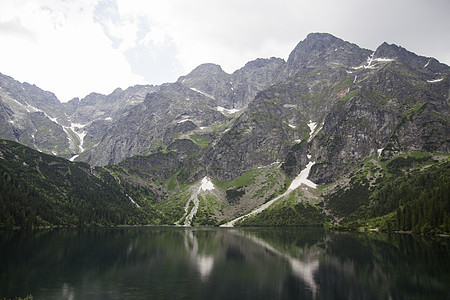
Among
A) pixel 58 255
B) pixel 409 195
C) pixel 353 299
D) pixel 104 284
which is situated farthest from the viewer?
pixel 409 195

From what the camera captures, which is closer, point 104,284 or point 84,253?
point 104,284

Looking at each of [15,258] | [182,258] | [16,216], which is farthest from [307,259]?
[16,216]

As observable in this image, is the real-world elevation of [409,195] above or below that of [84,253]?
above

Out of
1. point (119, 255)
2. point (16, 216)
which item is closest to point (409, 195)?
point (119, 255)

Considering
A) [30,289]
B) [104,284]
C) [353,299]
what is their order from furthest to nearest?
[104,284]
[30,289]
[353,299]

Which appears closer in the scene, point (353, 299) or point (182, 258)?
point (353, 299)

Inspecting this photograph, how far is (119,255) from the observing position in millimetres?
86312

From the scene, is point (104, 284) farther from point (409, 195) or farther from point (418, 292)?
point (409, 195)

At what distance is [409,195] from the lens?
185125 millimetres

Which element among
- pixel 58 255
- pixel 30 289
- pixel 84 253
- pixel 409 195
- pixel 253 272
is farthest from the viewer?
pixel 409 195

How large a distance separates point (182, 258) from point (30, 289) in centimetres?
4162

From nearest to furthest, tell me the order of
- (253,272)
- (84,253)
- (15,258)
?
1. (253,272)
2. (15,258)
3. (84,253)

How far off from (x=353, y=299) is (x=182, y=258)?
5076cm

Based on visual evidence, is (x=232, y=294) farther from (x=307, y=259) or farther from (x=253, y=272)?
(x=307, y=259)
